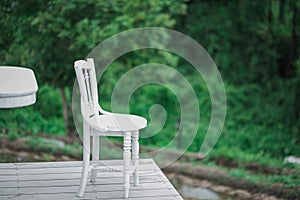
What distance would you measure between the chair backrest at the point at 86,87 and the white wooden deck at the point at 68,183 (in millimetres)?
390

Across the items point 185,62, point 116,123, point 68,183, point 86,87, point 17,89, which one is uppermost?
point 17,89

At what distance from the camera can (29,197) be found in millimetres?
3500

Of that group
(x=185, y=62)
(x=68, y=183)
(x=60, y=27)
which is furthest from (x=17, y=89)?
(x=185, y=62)

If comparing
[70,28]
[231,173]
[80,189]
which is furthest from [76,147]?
[80,189]

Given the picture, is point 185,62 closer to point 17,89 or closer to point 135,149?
point 135,149

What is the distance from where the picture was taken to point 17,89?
9.83 feet

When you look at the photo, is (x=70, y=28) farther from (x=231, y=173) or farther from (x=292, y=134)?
(x=292, y=134)

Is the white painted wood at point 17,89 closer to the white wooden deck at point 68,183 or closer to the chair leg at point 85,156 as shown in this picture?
the chair leg at point 85,156

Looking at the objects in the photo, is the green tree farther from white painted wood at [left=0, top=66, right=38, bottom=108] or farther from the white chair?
white painted wood at [left=0, top=66, right=38, bottom=108]

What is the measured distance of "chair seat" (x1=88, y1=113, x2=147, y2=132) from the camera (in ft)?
11.1

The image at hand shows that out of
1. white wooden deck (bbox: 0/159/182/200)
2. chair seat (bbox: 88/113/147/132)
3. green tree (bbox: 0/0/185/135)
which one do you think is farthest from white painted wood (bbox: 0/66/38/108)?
green tree (bbox: 0/0/185/135)

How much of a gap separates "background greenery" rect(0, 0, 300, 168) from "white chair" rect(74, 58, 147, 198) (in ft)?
5.08

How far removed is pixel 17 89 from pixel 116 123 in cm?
Result: 70

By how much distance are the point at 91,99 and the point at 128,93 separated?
1.99 metres
